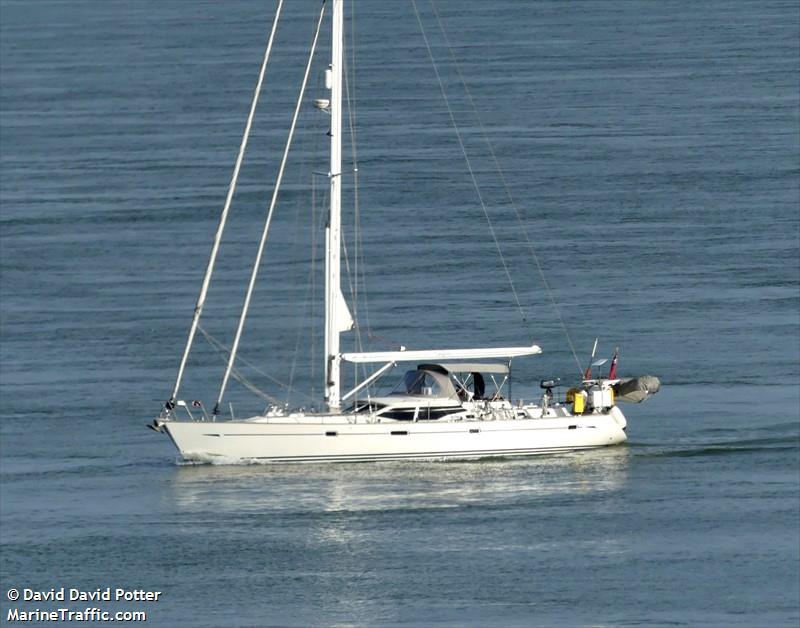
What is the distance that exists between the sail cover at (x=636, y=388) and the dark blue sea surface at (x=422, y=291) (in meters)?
Result: 1.03

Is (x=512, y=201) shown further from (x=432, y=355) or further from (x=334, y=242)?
(x=432, y=355)

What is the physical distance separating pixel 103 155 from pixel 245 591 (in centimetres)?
5301

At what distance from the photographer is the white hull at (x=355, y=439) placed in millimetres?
55938

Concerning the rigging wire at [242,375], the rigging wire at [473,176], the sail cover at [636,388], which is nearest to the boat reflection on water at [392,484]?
the sail cover at [636,388]

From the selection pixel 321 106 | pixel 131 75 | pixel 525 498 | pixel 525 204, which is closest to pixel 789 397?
pixel 525 498

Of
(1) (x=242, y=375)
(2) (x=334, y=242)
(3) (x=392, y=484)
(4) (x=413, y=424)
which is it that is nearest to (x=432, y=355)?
(4) (x=413, y=424)

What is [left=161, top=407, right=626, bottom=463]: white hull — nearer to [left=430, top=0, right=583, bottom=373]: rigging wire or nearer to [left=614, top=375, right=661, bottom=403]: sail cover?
[left=614, top=375, right=661, bottom=403]: sail cover

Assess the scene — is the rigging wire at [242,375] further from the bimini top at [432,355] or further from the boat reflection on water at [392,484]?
the boat reflection on water at [392,484]

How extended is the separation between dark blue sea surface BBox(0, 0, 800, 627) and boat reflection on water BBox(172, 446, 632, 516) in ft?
0.34

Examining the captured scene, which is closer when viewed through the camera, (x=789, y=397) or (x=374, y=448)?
(x=374, y=448)

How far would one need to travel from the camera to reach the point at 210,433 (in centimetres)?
5616

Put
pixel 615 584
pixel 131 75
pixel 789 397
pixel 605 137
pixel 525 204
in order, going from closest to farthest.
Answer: pixel 615 584, pixel 789 397, pixel 525 204, pixel 605 137, pixel 131 75

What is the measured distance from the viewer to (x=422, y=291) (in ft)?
242

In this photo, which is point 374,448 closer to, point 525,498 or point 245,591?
point 525,498
